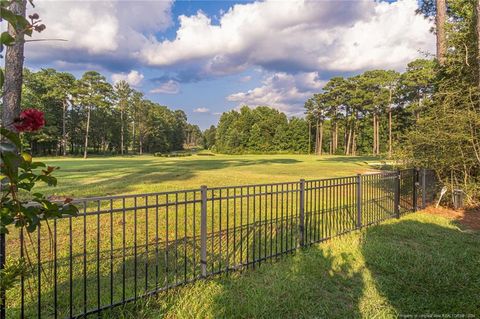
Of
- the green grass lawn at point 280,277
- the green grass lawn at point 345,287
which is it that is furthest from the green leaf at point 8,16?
the green grass lawn at point 345,287

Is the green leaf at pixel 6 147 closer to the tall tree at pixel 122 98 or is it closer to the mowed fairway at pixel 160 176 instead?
the mowed fairway at pixel 160 176

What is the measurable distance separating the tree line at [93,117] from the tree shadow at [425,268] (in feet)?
126

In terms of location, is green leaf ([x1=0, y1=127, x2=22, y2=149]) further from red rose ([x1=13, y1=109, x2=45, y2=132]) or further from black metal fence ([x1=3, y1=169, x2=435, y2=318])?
black metal fence ([x1=3, y1=169, x2=435, y2=318])

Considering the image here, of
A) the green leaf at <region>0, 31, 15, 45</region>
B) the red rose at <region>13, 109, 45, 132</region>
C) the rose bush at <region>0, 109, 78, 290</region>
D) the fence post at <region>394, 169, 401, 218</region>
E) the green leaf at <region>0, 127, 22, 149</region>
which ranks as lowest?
the fence post at <region>394, 169, 401, 218</region>

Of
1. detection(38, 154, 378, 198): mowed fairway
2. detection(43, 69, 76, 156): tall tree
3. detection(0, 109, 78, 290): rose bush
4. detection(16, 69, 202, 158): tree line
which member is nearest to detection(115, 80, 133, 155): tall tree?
detection(16, 69, 202, 158): tree line

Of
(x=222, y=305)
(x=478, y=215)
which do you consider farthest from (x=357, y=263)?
(x=478, y=215)

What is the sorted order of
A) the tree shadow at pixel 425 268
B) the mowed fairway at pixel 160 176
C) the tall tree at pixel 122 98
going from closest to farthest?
1. the tree shadow at pixel 425 268
2. the mowed fairway at pixel 160 176
3. the tall tree at pixel 122 98

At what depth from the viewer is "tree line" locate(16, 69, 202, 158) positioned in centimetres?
4306

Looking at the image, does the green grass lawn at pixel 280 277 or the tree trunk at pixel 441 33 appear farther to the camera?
the tree trunk at pixel 441 33

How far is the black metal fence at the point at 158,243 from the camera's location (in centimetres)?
315

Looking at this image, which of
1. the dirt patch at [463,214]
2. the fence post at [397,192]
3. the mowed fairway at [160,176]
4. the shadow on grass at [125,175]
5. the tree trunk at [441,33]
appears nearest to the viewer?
the dirt patch at [463,214]

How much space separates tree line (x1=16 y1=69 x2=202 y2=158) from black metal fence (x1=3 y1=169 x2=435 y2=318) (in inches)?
1384

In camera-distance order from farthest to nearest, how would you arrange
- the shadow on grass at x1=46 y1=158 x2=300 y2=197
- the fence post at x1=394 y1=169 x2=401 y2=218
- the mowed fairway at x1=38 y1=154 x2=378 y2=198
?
1. the shadow on grass at x1=46 y1=158 x2=300 y2=197
2. the mowed fairway at x1=38 y1=154 x2=378 y2=198
3. the fence post at x1=394 y1=169 x2=401 y2=218

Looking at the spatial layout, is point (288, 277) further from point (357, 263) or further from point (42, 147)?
point (42, 147)
